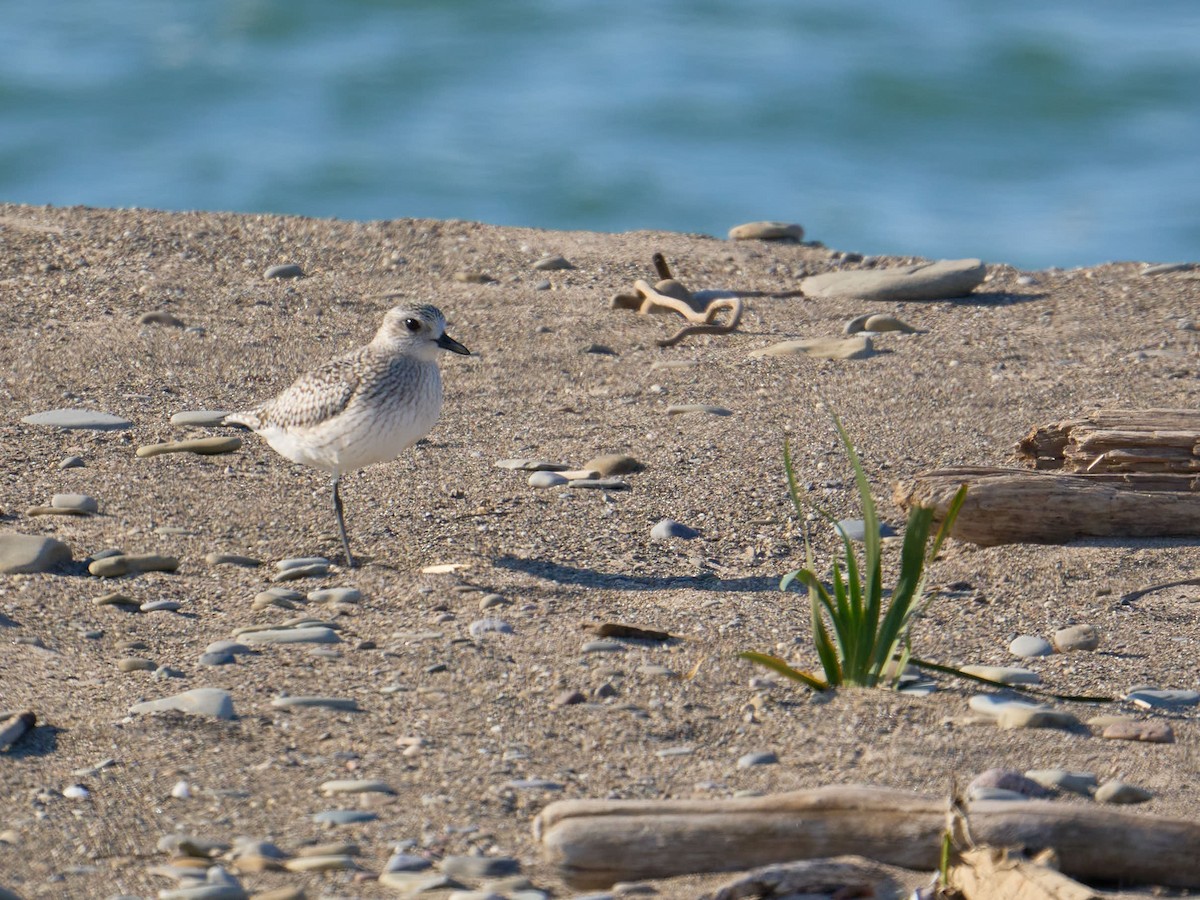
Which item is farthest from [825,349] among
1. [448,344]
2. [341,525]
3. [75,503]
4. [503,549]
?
[75,503]

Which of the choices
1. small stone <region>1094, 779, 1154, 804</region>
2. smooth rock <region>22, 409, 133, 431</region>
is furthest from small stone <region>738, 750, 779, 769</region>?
smooth rock <region>22, 409, 133, 431</region>

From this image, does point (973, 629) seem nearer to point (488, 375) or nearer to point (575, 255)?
point (488, 375)

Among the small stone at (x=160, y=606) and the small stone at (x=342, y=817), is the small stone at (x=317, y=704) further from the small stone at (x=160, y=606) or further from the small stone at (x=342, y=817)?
the small stone at (x=160, y=606)

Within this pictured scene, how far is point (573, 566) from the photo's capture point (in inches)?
199

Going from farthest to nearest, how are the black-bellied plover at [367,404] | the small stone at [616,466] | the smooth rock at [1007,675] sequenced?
1. the small stone at [616,466]
2. the black-bellied plover at [367,404]
3. the smooth rock at [1007,675]

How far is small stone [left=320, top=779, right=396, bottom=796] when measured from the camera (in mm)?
3439

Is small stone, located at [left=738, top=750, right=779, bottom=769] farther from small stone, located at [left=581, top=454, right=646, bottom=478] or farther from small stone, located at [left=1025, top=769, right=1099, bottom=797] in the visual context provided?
small stone, located at [left=581, top=454, right=646, bottom=478]

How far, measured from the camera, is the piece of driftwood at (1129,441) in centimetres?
503

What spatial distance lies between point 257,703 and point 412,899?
3.62 ft

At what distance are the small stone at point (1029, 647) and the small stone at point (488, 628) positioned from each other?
1.41 metres

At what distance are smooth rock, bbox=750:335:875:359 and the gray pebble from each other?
1.67 meters

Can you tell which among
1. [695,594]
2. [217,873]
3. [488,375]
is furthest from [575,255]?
[217,873]

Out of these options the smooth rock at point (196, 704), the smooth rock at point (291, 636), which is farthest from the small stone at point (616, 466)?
the smooth rock at point (196, 704)

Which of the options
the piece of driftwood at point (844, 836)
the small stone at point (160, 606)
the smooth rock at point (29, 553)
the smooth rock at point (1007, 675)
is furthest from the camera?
the smooth rock at point (29, 553)
